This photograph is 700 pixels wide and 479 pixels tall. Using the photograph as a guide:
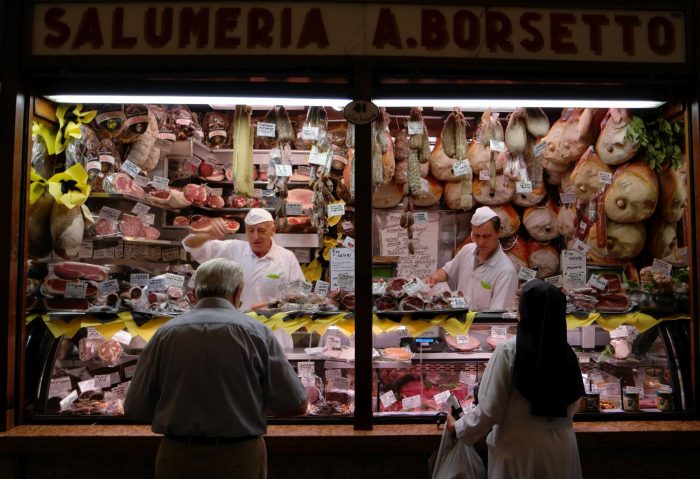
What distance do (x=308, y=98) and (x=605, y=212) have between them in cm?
321

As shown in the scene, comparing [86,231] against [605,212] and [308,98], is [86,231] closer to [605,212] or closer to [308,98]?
[308,98]

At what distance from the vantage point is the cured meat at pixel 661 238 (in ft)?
17.0

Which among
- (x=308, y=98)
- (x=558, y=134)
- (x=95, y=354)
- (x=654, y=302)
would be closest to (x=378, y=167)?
(x=308, y=98)

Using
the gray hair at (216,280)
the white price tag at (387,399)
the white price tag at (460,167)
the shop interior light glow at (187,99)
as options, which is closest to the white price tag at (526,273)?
the white price tag at (460,167)

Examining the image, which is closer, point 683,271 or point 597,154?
point 683,271

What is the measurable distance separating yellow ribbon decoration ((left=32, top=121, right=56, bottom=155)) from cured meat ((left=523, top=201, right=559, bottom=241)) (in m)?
5.16

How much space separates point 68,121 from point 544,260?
537cm

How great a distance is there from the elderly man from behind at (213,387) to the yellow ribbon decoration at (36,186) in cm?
228

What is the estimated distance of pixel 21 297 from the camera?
4.02 metres

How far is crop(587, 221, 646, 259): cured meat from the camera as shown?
5.46 metres

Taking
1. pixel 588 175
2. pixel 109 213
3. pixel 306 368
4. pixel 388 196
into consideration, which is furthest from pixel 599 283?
pixel 109 213

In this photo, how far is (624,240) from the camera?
5.49m

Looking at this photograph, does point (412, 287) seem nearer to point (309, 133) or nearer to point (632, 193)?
point (309, 133)

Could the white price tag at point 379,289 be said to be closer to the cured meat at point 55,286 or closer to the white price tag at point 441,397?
the white price tag at point 441,397
